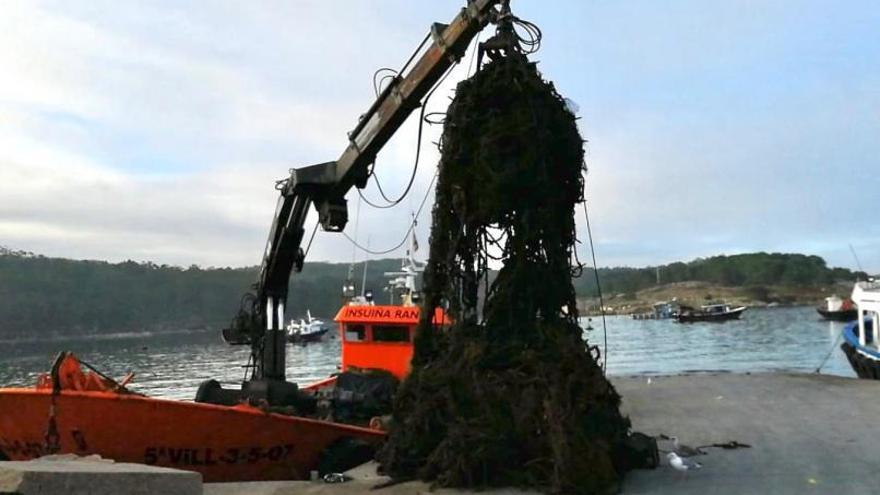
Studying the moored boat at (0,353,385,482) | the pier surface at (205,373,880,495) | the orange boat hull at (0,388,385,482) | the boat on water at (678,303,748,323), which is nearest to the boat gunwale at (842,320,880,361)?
the pier surface at (205,373,880,495)

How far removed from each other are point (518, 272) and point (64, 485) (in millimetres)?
4088

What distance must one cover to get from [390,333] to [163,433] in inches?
267

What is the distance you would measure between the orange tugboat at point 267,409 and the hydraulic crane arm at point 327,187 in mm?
18

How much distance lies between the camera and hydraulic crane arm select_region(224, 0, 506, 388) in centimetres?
1051

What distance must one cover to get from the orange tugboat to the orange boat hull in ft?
0.04

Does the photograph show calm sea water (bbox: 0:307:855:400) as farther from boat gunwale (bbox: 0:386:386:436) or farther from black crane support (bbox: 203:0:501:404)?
boat gunwale (bbox: 0:386:386:436)

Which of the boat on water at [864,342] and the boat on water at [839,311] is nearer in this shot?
the boat on water at [864,342]

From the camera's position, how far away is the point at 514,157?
7816 mm

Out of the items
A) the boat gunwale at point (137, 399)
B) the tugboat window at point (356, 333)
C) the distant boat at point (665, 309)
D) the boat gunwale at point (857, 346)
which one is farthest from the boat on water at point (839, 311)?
the boat gunwale at point (137, 399)

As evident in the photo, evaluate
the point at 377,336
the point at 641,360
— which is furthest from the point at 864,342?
the point at 641,360

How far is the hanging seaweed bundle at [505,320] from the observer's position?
7090 millimetres

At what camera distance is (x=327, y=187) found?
40.1 feet

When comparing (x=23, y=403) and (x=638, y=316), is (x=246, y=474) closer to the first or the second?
(x=23, y=403)

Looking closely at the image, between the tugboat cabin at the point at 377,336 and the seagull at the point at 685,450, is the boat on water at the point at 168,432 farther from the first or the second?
the tugboat cabin at the point at 377,336
